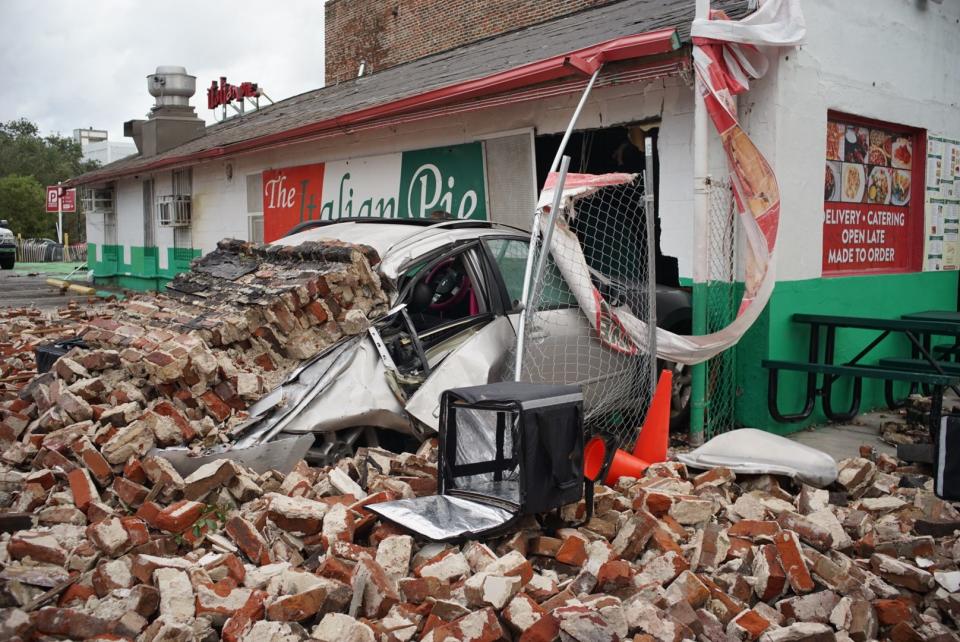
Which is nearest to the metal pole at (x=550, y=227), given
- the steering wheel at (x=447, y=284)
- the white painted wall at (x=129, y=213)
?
the steering wheel at (x=447, y=284)

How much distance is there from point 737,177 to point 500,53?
210 inches

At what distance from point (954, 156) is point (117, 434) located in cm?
839

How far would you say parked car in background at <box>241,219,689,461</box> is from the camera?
496 centimetres

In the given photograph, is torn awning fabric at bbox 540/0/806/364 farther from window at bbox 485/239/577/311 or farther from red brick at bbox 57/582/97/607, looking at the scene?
red brick at bbox 57/582/97/607

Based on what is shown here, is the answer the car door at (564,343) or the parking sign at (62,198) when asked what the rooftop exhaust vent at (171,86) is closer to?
the parking sign at (62,198)

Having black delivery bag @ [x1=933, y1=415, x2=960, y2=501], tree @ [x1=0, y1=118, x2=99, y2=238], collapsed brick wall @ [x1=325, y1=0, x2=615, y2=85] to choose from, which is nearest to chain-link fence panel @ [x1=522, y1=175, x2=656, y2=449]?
black delivery bag @ [x1=933, y1=415, x2=960, y2=501]

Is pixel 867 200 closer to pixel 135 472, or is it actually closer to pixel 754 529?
pixel 754 529

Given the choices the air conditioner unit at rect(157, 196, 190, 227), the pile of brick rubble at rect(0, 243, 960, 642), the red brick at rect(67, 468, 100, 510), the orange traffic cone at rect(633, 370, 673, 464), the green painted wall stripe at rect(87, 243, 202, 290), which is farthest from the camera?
the green painted wall stripe at rect(87, 243, 202, 290)

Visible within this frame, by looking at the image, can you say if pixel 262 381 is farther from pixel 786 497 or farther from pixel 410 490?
pixel 786 497

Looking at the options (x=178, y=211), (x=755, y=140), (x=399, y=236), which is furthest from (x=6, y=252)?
(x=755, y=140)

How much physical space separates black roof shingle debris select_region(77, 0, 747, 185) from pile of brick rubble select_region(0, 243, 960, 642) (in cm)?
349

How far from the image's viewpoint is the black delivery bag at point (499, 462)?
3.86m

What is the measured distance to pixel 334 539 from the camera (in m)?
3.86

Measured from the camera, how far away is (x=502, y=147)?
8664 millimetres
